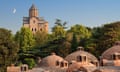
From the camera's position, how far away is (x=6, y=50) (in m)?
56.5

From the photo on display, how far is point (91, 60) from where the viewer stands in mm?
47812

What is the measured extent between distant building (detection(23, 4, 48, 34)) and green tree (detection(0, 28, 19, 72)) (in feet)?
147

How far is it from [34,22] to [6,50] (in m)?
49.3

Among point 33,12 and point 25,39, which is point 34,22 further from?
point 25,39

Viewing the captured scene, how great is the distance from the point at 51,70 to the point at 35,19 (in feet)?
200

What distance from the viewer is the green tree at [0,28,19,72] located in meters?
56.3

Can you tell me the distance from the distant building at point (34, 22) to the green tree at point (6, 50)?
1769 inches

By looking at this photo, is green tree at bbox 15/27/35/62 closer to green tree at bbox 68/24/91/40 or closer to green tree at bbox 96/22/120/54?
green tree at bbox 68/24/91/40

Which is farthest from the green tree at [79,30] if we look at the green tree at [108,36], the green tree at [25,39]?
the green tree at [108,36]

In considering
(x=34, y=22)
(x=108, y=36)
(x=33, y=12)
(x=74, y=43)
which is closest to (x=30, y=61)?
(x=74, y=43)

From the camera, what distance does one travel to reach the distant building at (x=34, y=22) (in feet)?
345

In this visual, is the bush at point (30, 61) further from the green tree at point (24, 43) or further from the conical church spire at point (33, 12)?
the conical church spire at point (33, 12)

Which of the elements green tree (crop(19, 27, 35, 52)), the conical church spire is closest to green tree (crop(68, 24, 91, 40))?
green tree (crop(19, 27, 35, 52))

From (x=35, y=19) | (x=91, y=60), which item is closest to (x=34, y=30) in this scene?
(x=35, y=19)
